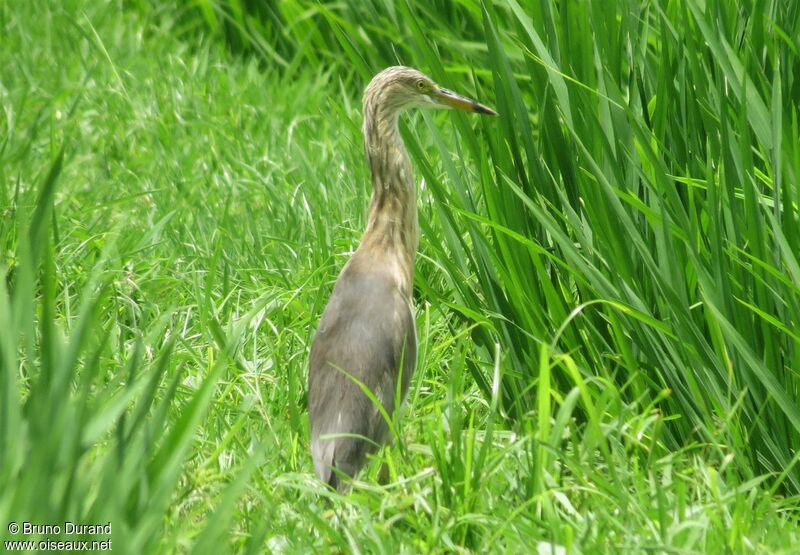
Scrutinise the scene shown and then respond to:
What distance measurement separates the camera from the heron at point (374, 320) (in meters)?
3.41

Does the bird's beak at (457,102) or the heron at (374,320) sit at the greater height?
the bird's beak at (457,102)

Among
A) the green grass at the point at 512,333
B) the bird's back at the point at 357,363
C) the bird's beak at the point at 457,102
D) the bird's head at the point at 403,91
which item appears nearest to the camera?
the green grass at the point at 512,333

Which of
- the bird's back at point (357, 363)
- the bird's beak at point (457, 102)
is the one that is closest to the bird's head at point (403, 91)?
the bird's beak at point (457, 102)

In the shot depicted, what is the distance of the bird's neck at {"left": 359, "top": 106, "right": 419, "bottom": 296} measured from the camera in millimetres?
3891

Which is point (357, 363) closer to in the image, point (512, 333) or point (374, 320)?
point (374, 320)

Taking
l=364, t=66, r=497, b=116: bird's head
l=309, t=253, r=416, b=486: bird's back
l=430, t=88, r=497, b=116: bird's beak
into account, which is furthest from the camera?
l=364, t=66, r=497, b=116: bird's head

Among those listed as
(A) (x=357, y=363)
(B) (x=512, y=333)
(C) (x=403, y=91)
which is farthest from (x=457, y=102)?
(A) (x=357, y=363)

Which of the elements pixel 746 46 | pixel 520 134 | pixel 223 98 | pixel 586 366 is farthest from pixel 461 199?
pixel 223 98

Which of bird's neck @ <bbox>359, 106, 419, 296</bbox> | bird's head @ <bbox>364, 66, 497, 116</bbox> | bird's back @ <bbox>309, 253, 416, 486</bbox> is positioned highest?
bird's head @ <bbox>364, 66, 497, 116</bbox>

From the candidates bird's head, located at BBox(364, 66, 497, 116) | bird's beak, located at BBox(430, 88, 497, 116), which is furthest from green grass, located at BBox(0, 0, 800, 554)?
bird's head, located at BBox(364, 66, 497, 116)

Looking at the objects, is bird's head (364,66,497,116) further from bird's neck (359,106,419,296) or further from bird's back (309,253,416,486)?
bird's back (309,253,416,486)

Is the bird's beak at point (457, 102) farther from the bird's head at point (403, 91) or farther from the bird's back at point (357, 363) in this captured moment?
the bird's back at point (357, 363)

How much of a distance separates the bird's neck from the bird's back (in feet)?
0.39

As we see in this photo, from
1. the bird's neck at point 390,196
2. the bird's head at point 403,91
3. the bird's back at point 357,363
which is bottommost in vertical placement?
the bird's back at point 357,363
